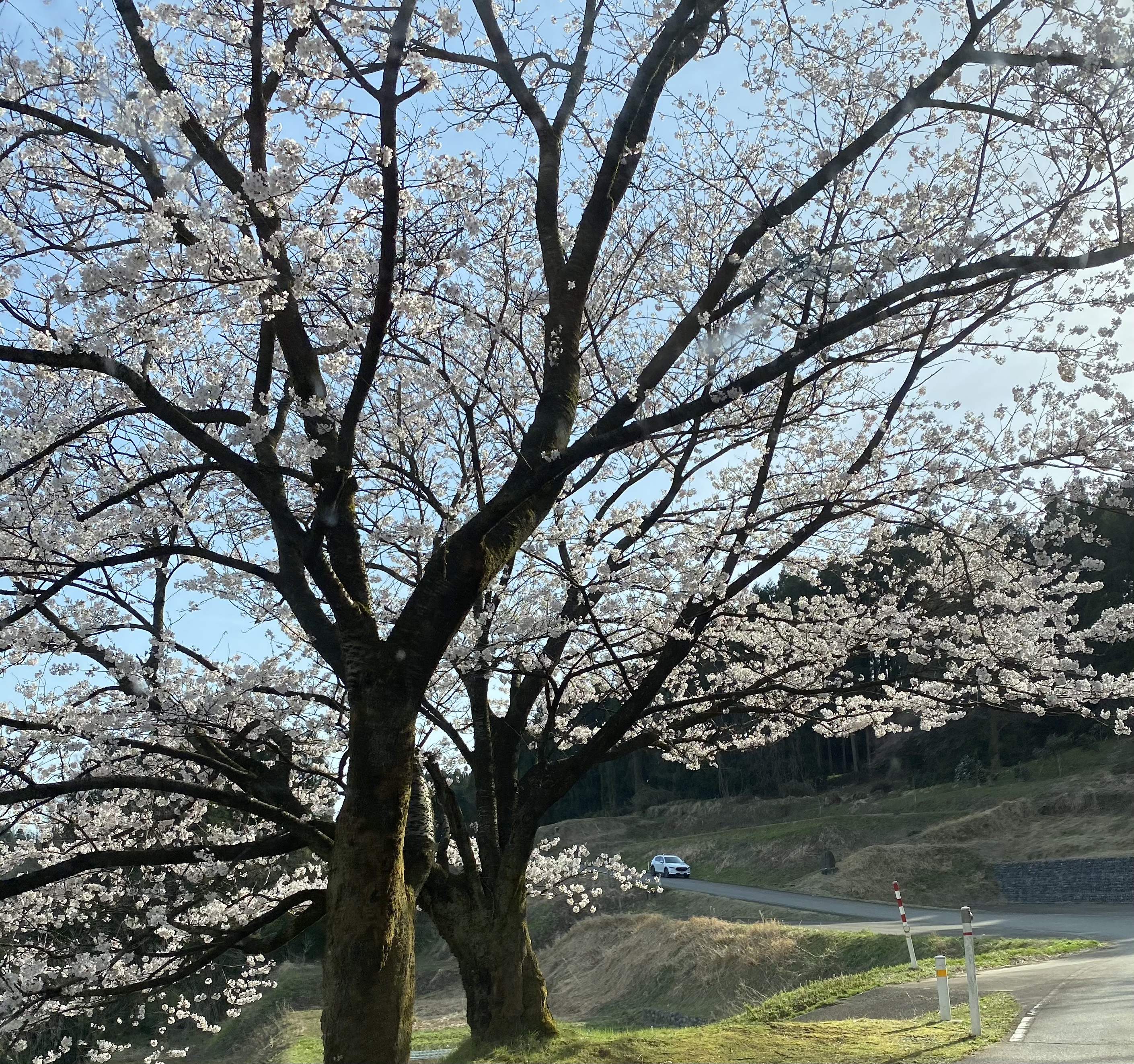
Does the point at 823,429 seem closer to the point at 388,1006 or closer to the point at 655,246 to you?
the point at 655,246

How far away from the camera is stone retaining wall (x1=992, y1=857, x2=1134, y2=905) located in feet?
71.5

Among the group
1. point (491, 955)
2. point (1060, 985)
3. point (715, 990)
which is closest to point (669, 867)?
point (715, 990)

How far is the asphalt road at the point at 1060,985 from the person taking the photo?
258 inches

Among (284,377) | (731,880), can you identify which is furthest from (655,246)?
(731,880)

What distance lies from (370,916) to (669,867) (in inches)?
1290

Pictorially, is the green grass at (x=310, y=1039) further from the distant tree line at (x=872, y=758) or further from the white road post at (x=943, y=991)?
the white road post at (x=943, y=991)

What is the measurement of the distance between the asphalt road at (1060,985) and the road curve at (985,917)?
0.05 metres

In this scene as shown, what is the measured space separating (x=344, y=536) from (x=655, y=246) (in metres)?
4.61

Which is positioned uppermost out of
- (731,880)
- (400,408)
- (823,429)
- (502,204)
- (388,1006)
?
(502,204)

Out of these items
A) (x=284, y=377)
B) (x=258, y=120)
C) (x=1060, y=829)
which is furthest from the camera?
(x=1060, y=829)

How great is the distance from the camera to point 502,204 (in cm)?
786

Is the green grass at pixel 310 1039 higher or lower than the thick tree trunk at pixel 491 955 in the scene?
lower

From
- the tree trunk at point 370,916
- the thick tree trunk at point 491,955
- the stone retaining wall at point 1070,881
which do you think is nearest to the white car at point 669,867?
the stone retaining wall at point 1070,881

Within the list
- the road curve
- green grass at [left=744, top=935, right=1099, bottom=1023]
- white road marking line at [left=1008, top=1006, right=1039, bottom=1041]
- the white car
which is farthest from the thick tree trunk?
the white car
